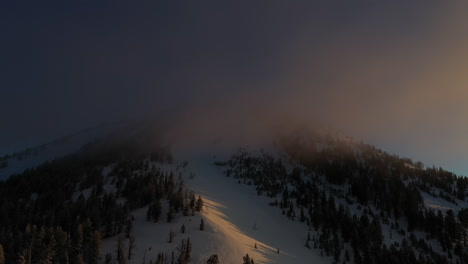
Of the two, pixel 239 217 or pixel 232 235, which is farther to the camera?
pixel 239 217

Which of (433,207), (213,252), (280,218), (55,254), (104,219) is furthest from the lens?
(433,207)

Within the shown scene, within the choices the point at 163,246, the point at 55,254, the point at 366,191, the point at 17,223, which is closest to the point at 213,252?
the point at 163,246

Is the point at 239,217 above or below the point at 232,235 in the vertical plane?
above

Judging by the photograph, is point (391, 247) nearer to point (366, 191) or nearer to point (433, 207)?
point (366, 191)

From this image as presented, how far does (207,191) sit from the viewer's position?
14512 cm

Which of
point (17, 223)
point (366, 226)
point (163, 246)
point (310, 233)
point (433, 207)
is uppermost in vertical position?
point (433, 207)

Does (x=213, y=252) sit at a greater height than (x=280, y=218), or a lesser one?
lesser

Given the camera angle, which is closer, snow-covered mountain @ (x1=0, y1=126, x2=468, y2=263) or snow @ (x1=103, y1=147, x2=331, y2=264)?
snow @ (x1=103, y1=147, x2=331, y2=264)

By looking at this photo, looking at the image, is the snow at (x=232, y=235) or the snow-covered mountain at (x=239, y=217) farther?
the snow-covered mountain at (x=239, y=217)

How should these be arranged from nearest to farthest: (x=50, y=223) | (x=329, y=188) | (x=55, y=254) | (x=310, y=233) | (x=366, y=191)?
1. (x=55, y=254)
2. (x=50, y=223)
3. (x=310, y=233)
4. (x=366, y=191)
5. (x=329, y=188)

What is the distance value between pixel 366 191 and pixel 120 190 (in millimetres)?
147726

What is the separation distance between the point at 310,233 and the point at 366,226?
89.4ft

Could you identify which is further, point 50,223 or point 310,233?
point 310,233

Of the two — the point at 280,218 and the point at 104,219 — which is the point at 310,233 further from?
the point at 104,219
